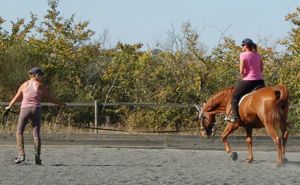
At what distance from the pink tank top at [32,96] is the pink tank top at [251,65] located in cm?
401

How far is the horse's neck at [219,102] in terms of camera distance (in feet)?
48.8

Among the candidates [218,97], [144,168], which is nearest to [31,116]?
[144,168]

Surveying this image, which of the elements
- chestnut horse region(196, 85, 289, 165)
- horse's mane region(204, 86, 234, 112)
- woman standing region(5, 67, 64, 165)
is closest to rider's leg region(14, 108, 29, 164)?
woman standing region(5, 67, 64, 165)

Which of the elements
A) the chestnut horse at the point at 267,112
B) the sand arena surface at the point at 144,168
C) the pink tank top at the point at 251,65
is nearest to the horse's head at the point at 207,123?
the sand arena surface at the point at 144,168

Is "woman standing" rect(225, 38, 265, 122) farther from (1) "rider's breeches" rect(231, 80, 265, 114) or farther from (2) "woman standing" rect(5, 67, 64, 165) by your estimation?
(2) "woman standing" rect(5, 67, 64, 165)

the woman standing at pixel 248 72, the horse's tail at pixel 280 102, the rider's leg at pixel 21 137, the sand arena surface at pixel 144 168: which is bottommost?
the sand arena surface at pixel 144 168

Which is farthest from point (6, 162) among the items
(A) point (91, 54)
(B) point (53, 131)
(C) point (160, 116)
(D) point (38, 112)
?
(A) point (91, 54)

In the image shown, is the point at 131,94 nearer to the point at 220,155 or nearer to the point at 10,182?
the point at 220,155

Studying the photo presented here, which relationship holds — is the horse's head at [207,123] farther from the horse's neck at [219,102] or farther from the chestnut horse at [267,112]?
the chestnut horse at [267,112]

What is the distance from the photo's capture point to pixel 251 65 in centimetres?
1361

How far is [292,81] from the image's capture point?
23.3 metres

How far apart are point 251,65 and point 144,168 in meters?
3.16

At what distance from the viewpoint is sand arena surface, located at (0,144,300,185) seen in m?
10.4

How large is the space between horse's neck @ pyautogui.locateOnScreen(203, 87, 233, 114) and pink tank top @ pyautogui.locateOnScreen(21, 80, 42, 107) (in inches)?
159
